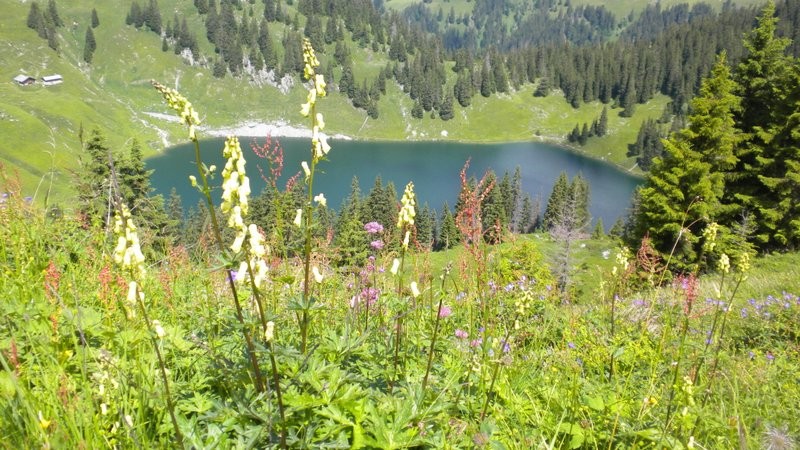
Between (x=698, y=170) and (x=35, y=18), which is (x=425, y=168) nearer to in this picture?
(x=698, y=170)

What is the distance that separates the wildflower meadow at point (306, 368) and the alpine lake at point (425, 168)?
103315 mm

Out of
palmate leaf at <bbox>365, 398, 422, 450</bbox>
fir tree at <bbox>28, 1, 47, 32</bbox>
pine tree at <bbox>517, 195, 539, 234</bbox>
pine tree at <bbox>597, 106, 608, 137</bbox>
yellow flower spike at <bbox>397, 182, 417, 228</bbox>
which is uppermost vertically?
fir tree at <bbox>28, 1, 47, 32</bbox>

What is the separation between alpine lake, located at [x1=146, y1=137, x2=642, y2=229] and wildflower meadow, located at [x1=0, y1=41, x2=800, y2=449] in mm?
103315

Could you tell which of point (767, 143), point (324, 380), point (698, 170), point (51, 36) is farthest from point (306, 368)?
point (51, 36)

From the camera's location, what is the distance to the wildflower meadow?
2.58 metres

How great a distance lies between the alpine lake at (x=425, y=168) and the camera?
122113 mm

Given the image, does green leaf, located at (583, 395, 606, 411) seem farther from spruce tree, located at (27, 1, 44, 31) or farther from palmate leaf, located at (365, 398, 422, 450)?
spruce tree, located at (27, 1, 44, 31)

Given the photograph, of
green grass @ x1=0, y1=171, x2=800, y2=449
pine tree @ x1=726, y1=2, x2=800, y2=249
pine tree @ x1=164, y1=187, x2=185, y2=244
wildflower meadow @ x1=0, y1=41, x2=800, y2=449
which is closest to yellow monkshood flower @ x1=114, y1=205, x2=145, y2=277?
wildflower meadow @ x1=0, y1=41, x2=800, y2=449

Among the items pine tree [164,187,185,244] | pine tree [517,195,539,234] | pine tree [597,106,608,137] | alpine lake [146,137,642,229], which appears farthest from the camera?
pine tree [597,106,608,137]

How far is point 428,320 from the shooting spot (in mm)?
5883

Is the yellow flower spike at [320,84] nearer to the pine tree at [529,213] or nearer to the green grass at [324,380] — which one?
the green grass at [324,380]

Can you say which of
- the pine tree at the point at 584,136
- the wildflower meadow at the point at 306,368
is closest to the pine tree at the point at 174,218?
the wildflower meadow at the point at 306,368

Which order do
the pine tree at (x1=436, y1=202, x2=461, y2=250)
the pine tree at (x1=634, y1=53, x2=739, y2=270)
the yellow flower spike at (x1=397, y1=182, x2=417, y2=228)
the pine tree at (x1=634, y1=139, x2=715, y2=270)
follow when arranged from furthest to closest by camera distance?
the pine tree at (x1=634, y1=53, x2=739, y2=270) < the pine tree at (x1=634, y1=139, x2=715, y2=270) < the pine tree at (x1=436, y1=202, x2=461, y2=250) < the yellow flower spike at (x1=397, y1=182, x2=417, y2=228)

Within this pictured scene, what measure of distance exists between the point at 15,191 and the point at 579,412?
7.50 metres
